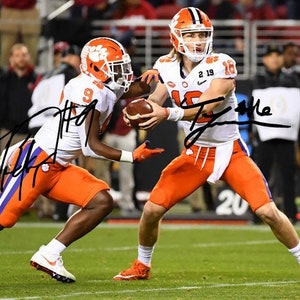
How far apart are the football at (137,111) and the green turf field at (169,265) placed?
1034 millimetres

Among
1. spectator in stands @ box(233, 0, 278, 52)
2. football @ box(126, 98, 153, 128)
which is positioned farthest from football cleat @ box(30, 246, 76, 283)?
spectator in stands @ box(233, 0, 278, 52)

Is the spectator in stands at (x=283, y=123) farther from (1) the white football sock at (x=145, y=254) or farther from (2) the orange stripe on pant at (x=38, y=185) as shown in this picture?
(2) the orange stripe on pant at (x=38, y=185)

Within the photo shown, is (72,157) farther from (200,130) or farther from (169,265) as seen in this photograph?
(169,265)

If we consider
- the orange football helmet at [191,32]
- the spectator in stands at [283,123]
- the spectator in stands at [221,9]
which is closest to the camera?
the orange football helmet at [191,32]

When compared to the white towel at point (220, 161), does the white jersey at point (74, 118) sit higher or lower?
higher

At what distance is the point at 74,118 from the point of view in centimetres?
782

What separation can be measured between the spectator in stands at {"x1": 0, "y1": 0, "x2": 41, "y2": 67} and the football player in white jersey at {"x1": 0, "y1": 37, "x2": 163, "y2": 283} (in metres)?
7.57

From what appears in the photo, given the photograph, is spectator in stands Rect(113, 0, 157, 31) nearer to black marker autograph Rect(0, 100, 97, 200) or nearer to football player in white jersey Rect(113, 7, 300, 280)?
football player in white jersey Rect(113, 7, 300, 280)

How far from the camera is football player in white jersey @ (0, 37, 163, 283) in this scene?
303 inches

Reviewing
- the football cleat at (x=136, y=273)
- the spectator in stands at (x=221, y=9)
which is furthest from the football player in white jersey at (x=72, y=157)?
the spectator in stands at (x=221, y=9)

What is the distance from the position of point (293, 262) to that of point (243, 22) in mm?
6501

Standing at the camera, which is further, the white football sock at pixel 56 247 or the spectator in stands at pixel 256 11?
the spectator in stands at pixel 256 11

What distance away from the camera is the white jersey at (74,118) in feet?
25.5

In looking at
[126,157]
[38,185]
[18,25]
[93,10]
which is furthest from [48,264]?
[93,10]
